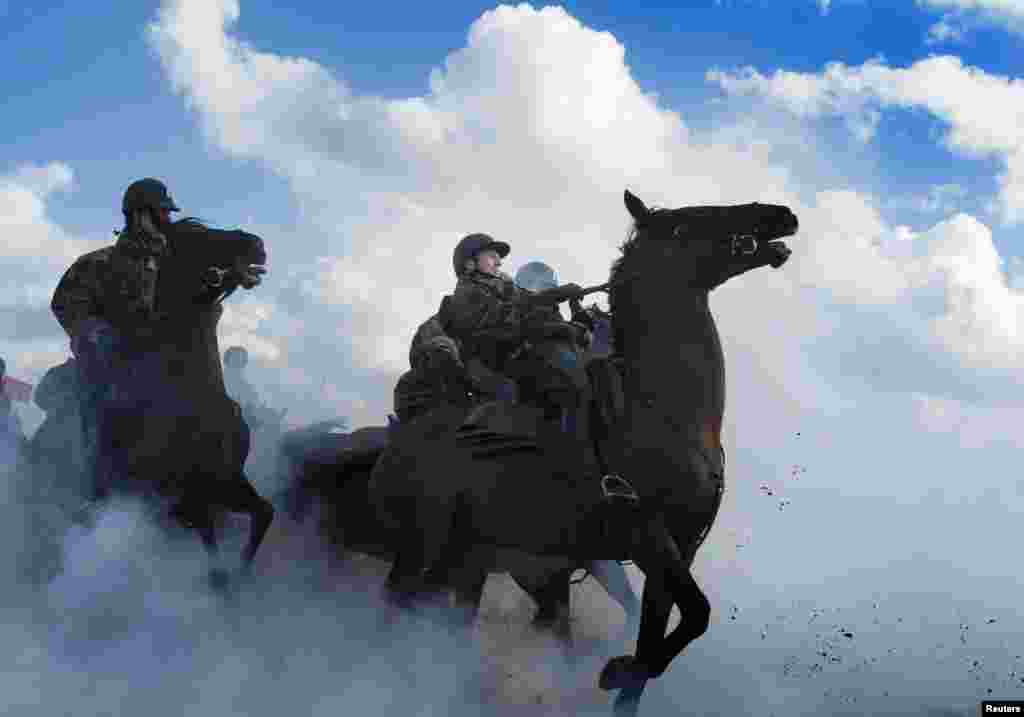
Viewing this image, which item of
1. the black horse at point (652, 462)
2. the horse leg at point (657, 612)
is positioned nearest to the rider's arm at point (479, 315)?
the black horse at point (652, 462)

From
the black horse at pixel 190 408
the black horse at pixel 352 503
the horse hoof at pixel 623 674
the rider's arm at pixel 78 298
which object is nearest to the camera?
the horse hoof at pixel 623 674

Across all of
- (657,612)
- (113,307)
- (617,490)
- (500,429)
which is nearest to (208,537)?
(113,307)

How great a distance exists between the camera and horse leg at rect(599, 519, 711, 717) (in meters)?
6.94

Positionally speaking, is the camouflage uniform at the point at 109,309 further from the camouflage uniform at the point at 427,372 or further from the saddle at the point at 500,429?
the saddle at the point at 500,429

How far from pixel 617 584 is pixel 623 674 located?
383 centimetres

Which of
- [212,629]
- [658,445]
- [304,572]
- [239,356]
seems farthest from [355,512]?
[239,356]

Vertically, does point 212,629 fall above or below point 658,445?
below

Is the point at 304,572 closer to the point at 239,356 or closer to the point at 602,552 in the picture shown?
the point at 602,552

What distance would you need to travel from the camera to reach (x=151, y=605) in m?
8.41

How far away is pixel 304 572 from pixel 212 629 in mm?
1550

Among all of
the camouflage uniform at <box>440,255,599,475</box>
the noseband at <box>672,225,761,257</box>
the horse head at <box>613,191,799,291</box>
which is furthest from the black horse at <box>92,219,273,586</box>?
the noseband at <box>672,225,761,257</box>

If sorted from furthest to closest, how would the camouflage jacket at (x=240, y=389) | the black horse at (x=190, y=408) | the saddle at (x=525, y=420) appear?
the camouflage jacket at (x=240, y=389), the black horse at (x=190, y=408), the saddle at (x=525, y=420)

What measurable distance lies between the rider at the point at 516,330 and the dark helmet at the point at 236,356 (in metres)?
9.03

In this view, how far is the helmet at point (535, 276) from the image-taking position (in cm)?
1077
